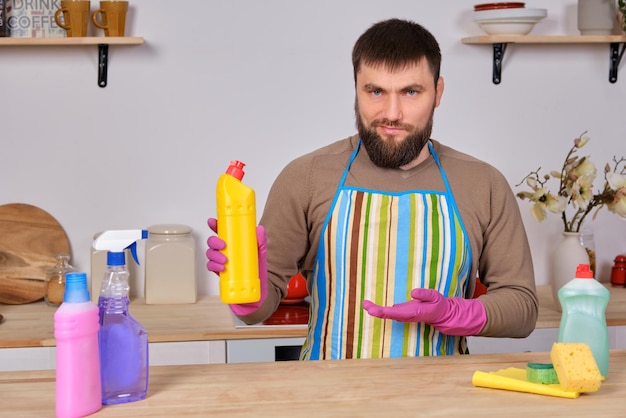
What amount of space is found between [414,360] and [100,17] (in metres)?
1.73

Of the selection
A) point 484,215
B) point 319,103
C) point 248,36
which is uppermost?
point 248,36

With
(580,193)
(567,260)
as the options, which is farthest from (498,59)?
(567,260)

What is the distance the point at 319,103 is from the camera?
312cm

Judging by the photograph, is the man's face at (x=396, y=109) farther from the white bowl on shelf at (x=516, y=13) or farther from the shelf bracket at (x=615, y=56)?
the shelf bracket at (x=615, y=56)

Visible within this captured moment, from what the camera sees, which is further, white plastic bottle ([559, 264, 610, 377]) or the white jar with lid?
the white jar with lid

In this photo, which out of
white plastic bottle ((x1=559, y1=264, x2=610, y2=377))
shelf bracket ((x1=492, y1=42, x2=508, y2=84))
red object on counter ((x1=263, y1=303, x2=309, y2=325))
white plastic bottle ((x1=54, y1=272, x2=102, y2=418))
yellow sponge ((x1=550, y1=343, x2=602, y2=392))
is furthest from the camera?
shelf bracket ((x1=492, y1=42, x2=508, y2=84))

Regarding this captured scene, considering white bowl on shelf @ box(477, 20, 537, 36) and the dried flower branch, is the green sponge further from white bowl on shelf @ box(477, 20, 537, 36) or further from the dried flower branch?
white bowl on shelf @ box(477, 20, 537, 36)

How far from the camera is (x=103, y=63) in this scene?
2.97 metres

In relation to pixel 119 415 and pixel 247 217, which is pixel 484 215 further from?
pixel 119 415

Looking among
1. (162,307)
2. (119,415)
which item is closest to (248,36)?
(162,307)

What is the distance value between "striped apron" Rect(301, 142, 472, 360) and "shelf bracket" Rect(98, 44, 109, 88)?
127 cm

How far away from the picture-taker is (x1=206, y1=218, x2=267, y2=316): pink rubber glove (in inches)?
59.0

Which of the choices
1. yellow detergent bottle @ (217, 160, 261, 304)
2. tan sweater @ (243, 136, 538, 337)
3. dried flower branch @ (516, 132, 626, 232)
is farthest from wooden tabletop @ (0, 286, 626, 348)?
yellow detergent bottle @ (217, 160, 261, 304)

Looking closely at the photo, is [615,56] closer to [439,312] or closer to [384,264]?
[384,264]
